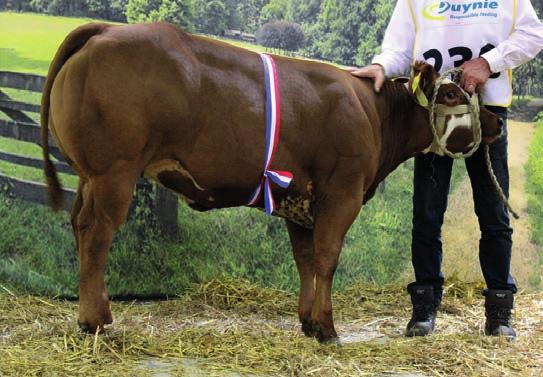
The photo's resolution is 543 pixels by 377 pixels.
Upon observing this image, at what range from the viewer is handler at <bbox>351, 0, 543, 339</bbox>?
3.74 metres

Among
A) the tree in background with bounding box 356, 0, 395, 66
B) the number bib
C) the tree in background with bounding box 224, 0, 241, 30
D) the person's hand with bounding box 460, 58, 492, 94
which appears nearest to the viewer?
the person's hand with bounding box 460, 58, 492, 94

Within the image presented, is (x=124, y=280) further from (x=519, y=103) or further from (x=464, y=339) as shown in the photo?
(x=519, y=103)

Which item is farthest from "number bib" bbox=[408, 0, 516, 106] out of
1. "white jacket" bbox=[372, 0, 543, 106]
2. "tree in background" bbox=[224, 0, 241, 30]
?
"tree in background" bbox=[224, 0, 241, 30]

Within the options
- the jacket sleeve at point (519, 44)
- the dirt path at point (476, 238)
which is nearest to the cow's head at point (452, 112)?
the jacket sleeve at point (519, 44)

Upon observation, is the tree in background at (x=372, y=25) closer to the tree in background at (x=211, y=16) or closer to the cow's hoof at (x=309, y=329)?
the tree in background at (x=211, y=16)

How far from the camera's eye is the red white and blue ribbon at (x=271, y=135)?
3465mm

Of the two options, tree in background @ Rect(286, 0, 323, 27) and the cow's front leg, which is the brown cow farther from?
tree in background @ Rect(286, 0, 323, 27)

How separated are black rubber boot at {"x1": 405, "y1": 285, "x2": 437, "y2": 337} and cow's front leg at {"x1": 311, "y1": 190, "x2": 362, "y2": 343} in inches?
22.4

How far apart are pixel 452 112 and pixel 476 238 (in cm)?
162

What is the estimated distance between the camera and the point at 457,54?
12.6 ft

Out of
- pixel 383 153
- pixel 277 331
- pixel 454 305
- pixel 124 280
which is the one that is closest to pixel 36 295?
pixel 124 280

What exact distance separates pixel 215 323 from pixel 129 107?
1583mm

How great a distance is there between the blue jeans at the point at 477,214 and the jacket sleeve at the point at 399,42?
1.67ft

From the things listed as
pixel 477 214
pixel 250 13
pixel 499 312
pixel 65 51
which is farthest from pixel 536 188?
pixel 65 51
